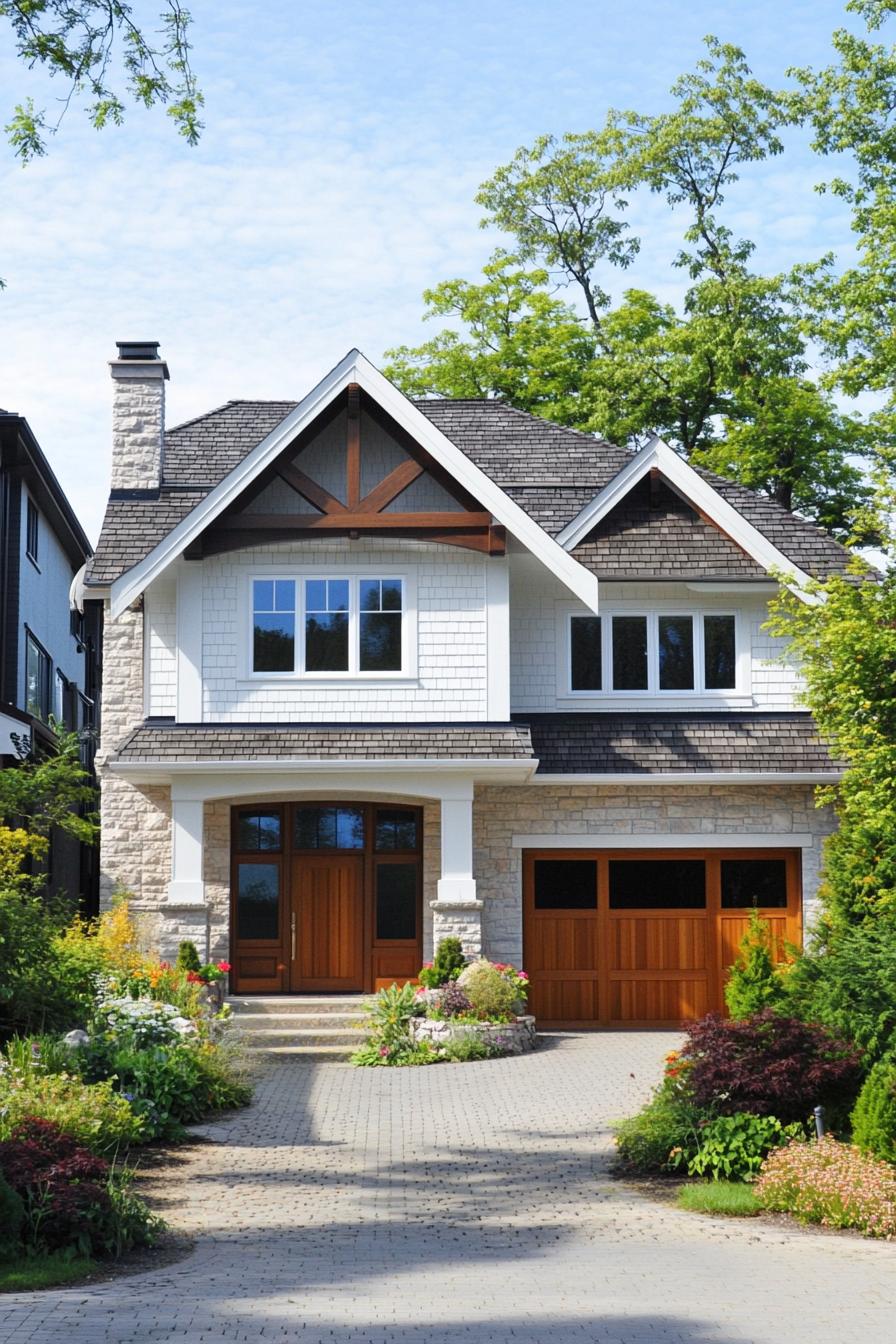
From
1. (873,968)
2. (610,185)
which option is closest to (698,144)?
(610,185)

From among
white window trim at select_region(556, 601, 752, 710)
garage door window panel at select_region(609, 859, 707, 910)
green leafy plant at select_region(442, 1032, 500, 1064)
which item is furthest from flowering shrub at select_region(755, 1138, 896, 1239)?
white window trim at select_region(556, 601, 752, 710)

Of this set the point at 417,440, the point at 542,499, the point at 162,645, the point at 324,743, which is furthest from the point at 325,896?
the point at 542,499

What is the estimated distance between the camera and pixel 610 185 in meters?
34.9

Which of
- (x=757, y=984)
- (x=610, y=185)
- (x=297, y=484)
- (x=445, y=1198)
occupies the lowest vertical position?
(x=445, y=1198)

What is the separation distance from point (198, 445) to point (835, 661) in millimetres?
11460

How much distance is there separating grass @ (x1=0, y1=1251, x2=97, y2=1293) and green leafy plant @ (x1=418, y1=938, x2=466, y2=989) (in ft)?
35.6

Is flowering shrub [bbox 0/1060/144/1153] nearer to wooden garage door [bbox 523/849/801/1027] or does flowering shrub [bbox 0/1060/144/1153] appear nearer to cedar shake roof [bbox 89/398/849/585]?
wooden garage door [bbox 523/849/801/1027]

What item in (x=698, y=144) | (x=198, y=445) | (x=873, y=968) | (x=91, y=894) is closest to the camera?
(x=873, y=968)

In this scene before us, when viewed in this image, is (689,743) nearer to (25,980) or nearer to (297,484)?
(297,484)

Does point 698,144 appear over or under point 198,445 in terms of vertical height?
over

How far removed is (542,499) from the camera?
78.2 ft

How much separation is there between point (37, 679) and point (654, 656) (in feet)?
49.4

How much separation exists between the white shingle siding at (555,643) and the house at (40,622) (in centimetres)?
790

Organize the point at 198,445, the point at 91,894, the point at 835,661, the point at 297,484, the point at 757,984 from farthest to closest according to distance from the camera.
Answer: the point at 91,894
the point at 198,445
the point at 297,484
the point at 835,661
the point at 757,984
